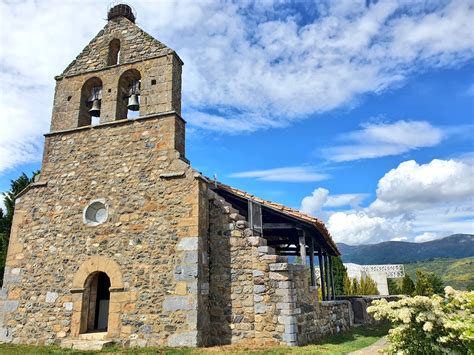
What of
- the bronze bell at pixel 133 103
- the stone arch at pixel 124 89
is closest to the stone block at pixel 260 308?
the bronze bell at pixel 133 103

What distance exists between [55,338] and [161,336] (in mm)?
2933

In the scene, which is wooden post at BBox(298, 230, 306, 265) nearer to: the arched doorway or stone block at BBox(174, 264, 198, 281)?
stone block at BBox(174, 264, 198, 281)

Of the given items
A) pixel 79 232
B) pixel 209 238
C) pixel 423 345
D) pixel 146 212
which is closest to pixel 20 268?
pixel 79 232

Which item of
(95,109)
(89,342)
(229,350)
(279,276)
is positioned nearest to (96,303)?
(89,342)

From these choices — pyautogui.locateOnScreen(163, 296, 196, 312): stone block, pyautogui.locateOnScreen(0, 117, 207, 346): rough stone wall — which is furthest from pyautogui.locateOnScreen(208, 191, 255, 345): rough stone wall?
→ pyautogui.locateOnScreen(163, 296, 196, 312): stone block

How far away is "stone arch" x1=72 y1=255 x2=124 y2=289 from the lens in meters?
9.26

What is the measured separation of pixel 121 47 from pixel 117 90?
4.91ft

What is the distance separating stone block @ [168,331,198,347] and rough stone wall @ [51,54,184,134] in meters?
5.71

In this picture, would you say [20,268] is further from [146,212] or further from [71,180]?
[146,212]

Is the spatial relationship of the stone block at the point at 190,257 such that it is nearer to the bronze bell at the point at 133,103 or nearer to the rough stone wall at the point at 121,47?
the bronze bell at the point at 133,103

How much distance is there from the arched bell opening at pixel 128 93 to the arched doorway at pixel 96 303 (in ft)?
15.1

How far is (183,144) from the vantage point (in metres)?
10.3

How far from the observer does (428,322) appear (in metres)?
4.83

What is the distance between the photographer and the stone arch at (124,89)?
10.9 meters
